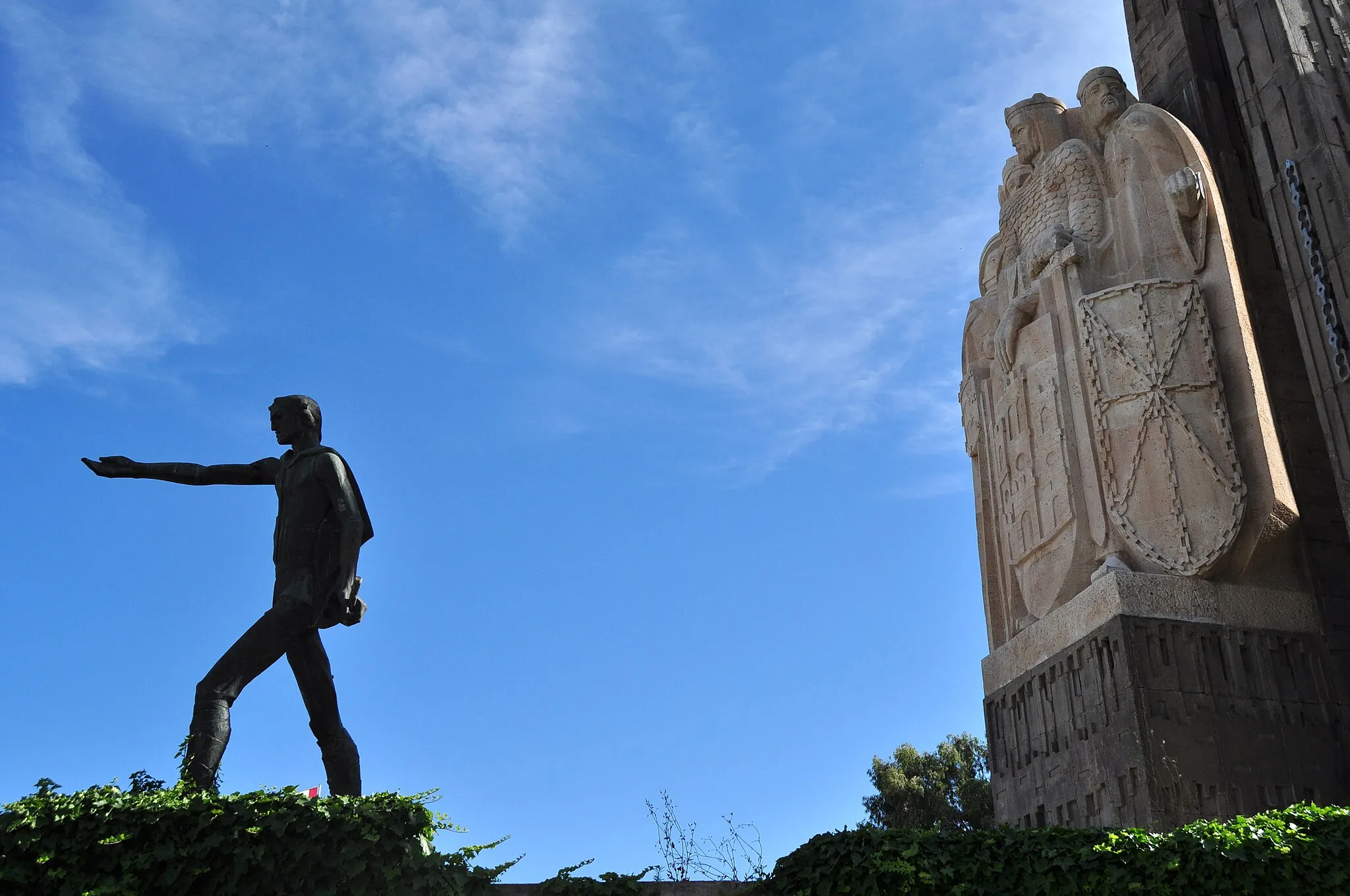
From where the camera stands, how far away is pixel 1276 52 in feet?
45.7

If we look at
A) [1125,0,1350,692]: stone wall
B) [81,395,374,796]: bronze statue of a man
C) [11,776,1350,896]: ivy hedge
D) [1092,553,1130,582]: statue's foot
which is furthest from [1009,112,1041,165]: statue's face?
[81,395,374,796]: bronze statue of a man

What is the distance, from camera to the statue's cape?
8375 mm

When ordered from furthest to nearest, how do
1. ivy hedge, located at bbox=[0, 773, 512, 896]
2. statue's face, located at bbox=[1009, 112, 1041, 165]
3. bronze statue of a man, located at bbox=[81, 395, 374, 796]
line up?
statue's face, located at bbox=[1009, 112, 1041, 165] < bronze statue of a man, located at bbox=[81, 395, 374, 796] < ivy hedge, located at bbox=[0, 773, 512, 896]

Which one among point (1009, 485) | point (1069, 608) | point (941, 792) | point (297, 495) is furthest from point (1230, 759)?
point (941, 792)

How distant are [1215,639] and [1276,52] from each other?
6.12m

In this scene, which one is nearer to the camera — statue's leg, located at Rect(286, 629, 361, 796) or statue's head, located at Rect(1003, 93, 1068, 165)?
statue's leg, located at Rect(286, 629, 361, 796)

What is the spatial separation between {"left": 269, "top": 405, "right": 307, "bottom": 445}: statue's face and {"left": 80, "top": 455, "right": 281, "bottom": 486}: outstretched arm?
166mm

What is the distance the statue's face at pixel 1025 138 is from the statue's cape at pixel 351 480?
10612mm

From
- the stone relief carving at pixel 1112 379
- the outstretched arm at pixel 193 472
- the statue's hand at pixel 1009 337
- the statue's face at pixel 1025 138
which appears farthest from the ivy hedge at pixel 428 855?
the statue's face at pixel 1025 138

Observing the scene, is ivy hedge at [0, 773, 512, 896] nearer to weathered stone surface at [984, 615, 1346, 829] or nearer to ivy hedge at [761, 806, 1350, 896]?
ivy hedge at [761, 806, 1350, 896]

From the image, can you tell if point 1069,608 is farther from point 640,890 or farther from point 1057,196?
point 640,890

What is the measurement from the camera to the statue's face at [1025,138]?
16.2 metres

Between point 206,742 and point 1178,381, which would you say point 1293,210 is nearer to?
point 1178,381

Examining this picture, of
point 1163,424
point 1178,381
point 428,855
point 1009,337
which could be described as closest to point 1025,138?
point 1009,337
